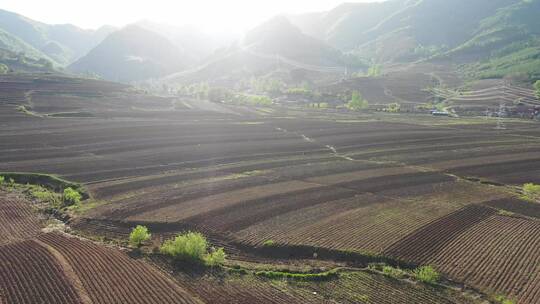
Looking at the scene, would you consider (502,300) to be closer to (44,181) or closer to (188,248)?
(188,248)

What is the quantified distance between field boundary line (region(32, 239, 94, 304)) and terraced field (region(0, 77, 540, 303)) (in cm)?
38

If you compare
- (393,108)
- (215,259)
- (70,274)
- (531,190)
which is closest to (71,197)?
(70,274)

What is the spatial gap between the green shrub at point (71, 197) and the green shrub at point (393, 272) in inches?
1373

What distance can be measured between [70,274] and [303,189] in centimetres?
3040

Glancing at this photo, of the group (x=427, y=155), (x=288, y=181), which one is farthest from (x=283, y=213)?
(x=427, y=155)

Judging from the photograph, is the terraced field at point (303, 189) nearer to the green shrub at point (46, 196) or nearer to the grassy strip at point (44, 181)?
the grassy strip at point (44, 181)

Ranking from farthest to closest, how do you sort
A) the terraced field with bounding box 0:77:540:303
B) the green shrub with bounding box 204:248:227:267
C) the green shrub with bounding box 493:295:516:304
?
the terraced field with bounding box 0:77:540:303, the green shrub with bounding box 204:248:227:267, the green shrub with bounding box 493:295:516:304

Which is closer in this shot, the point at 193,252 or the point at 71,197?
the point at 193,252

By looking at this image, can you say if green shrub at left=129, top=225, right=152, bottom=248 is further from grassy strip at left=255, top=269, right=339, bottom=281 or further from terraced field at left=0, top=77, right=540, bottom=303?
grassy strip at left=255, top=269, right=339, bottom=281

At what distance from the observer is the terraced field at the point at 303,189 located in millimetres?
36906

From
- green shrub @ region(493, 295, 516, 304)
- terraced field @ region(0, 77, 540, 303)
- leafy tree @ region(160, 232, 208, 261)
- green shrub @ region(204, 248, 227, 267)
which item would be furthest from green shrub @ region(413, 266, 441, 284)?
leafy tree @ region(160, 232, 208, 261)

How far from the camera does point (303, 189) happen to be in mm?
56875

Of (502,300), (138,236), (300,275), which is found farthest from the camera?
(138,236)

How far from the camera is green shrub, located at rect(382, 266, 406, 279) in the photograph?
34.7m
